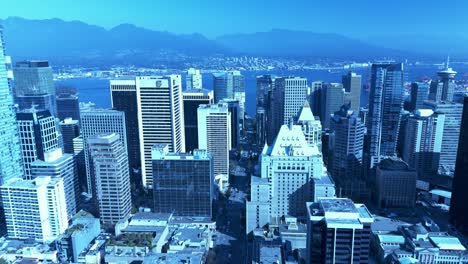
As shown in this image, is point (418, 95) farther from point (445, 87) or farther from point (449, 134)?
point (449, 134)

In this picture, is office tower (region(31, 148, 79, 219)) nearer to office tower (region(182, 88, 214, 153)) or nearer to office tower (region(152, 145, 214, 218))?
office tower (region(152, 145, 214, 218))

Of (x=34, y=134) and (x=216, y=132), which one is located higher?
(x=34, y=134)

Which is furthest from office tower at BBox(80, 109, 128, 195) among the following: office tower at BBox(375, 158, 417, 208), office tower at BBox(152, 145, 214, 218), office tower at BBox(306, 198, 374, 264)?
office tower at BBox(375, 158, 417, 208)

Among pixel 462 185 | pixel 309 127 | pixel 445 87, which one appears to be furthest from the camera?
pixel 445 87

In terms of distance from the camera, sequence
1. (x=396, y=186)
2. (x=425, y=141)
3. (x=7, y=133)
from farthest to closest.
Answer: (x=425, y=141) → (x=396, y=186) → (x=7, y=133)

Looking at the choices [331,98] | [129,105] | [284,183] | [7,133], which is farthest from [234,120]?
[7,133]

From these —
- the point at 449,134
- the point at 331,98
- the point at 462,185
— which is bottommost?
the point at 462,185

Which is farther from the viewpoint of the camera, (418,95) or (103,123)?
(418,95)

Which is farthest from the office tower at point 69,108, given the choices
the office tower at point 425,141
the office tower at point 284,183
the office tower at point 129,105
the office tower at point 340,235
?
the office tower at point 340,235
